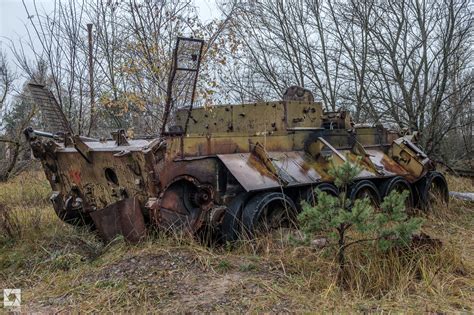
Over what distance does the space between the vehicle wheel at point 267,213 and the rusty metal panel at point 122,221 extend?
1189 mm

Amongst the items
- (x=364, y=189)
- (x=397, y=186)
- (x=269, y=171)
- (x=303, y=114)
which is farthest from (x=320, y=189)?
(x=397, y=186)

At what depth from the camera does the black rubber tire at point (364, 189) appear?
23.6ft

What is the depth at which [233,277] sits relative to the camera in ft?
15.2

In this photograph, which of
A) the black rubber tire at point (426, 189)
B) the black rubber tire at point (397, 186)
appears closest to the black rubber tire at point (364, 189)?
the black rubber tire at point (397, 186)

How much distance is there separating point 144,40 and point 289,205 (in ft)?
16.6

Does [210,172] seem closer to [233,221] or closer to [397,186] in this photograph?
[233,221]

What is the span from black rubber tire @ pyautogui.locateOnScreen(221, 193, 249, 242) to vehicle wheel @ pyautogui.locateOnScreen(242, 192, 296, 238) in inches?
2.5

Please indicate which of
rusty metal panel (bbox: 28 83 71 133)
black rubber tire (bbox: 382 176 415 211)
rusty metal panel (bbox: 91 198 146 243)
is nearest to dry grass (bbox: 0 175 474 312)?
rusty metal panel (bbox: 91 198 146 243)

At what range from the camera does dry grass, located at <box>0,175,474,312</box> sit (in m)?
4.08

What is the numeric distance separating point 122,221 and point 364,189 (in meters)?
3.68

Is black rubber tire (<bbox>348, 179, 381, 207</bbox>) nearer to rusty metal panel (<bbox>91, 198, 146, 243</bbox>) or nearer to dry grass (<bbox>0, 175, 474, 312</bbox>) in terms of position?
dry grass (<bbox>0, 175, 474, 312</bbox>)

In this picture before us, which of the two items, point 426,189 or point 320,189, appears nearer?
point 320,189

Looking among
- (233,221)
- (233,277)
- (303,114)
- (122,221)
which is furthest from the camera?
(303,114)

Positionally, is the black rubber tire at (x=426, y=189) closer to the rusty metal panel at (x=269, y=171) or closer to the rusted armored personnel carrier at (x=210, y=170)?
the rusted armored personnel carrier at (x=210, y=170)
